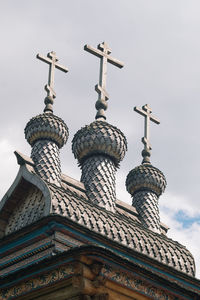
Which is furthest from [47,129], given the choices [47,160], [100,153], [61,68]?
[61,68]

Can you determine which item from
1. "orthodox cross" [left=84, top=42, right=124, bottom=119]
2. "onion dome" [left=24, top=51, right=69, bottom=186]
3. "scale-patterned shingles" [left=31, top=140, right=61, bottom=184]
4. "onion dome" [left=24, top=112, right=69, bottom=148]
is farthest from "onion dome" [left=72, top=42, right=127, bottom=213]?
"scale-patterned shingles" [left=31, top=140, right=61, bottom=184]

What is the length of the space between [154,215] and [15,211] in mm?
3587

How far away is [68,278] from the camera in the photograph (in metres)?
6.89

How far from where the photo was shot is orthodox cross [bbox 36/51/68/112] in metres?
13.8

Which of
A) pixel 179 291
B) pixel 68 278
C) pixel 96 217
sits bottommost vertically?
pixel 68 278

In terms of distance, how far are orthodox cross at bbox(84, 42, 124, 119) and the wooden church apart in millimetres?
24

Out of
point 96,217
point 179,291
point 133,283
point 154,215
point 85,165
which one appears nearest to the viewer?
point 133,283

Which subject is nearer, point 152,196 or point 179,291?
point 179,291

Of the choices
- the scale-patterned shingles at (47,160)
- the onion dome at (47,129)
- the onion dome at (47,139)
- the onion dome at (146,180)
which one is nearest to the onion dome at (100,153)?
the onion dome at (47,129)

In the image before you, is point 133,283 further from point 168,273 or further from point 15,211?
point 15,211

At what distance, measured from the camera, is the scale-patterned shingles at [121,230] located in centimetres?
1045

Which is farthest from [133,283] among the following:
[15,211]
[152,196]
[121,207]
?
[152,196]

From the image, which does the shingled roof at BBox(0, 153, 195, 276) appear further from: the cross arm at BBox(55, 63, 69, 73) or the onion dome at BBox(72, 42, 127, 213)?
the cross arm at BBox(55, 63, 69, 73)

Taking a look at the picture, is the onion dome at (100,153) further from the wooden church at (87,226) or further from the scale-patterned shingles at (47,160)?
the scale-patterned shingles at (47,160)
